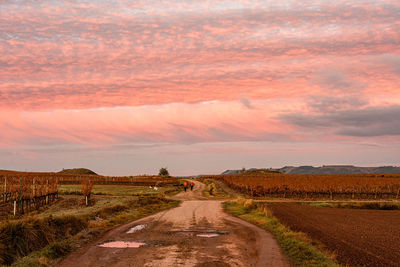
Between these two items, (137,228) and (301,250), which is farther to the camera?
(137,228)

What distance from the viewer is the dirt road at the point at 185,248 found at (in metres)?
A: 12.9

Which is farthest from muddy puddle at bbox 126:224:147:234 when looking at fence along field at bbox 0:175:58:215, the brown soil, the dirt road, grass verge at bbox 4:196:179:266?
fence along field at bbox 0:175:58:215

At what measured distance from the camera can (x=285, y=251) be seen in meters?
15.3

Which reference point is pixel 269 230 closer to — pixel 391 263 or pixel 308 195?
pixel 391 263

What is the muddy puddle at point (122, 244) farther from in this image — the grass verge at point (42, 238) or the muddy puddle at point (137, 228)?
the muddy puddle at point (137, 228)

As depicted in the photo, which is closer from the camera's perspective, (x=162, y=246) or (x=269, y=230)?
(x=162, y=246)

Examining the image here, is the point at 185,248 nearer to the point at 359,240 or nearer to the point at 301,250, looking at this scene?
the point at 301,250

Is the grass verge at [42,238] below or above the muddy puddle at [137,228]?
above

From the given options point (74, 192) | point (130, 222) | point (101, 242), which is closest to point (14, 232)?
point (101, 242)

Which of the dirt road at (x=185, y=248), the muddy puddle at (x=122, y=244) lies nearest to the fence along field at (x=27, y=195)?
the dirt road at (x=185, y=248)

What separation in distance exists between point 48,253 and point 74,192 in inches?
1871

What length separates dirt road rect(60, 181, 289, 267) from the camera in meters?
12.9

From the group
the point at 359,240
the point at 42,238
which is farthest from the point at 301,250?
the point at 42,238

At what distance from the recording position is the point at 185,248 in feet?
50.6
